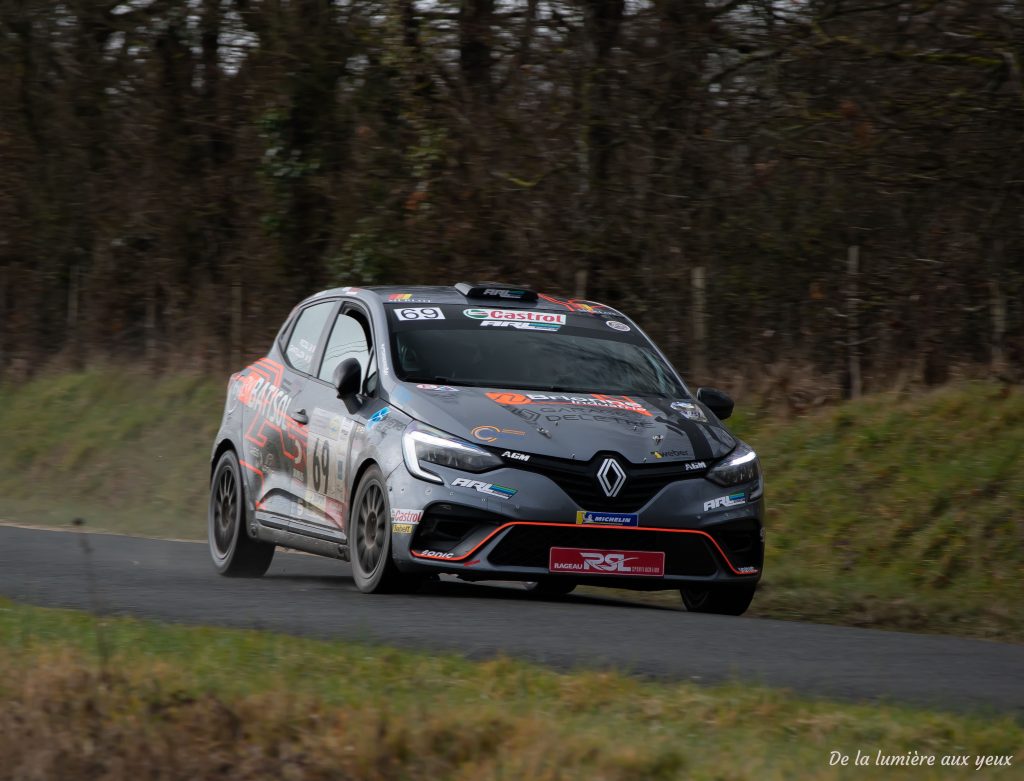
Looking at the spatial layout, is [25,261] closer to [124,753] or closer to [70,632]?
[70,632]

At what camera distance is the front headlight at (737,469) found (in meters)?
9.48

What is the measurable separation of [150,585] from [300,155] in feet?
49.6

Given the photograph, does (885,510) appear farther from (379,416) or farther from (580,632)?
(580,632)

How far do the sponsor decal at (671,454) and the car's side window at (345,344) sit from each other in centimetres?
199

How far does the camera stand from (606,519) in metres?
9.09

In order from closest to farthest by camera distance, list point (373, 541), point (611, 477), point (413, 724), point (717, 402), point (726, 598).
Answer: point (413, 724), point (611, 477), point (373, 541), point (726, 598), point (717, 402)

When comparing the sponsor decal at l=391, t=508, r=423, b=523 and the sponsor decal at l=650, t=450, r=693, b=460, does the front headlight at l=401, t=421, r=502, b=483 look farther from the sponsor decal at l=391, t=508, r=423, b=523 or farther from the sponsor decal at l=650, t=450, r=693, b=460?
the sponsor decal at l=650, t=450, r=693, b=460

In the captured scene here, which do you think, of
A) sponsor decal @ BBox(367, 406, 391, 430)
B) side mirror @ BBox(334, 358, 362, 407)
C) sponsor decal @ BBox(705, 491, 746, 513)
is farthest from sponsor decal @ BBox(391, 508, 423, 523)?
sponsor decal @ BBox(705, 491, 746, 513)

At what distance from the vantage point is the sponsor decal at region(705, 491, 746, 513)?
9383 millimetres

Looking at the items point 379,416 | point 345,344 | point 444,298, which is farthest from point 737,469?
point 345,344

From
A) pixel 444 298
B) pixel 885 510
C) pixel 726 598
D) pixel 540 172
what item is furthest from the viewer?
pixel 540 172

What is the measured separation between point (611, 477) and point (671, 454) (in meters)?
0.43

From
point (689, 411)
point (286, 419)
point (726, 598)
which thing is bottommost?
point (726, 598)

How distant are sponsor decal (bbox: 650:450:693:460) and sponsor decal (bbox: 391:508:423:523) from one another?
1301 mm
